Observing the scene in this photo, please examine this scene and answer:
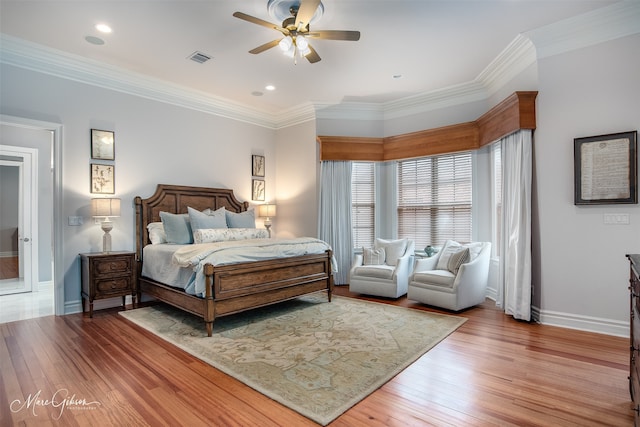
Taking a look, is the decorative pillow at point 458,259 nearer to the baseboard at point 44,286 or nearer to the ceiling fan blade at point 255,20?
the ceiling fan blade at point 255,20

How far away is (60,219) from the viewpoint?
4.12 meters

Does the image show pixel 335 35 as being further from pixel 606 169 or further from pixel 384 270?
pixel 384 270

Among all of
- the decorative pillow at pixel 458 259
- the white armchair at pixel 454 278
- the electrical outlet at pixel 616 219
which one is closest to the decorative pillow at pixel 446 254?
the white armchair at pixel 454 278

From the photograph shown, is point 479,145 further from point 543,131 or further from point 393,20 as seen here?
point 393,20

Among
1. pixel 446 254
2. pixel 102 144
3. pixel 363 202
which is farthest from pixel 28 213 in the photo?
pixel 446 254

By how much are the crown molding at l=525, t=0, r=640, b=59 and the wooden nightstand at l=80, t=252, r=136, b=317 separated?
5.35 meters

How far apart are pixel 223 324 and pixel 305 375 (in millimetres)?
1544

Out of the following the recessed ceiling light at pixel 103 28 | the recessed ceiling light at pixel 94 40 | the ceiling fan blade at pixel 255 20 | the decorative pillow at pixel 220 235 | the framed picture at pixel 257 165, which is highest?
the recessed ceiling light at pixel 94 40

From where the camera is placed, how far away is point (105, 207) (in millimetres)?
4223

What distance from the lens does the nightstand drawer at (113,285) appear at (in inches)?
160

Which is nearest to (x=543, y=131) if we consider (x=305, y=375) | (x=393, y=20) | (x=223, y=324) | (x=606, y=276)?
(x=606, y=276)

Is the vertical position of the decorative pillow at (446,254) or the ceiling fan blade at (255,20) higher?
the ceiling fan blade at (255,20)

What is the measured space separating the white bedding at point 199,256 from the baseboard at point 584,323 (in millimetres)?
2682

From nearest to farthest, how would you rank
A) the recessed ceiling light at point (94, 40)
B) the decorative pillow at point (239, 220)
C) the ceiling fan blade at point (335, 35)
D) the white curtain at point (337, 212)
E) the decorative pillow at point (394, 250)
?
the ceiling fan blade at point (335, 35)
the recessed ceiling light at point (94, 40)
the decorative pillow at point (394, 250)
the decorative pillow at point (239, 220)
the white curtain at point (337, 212)
